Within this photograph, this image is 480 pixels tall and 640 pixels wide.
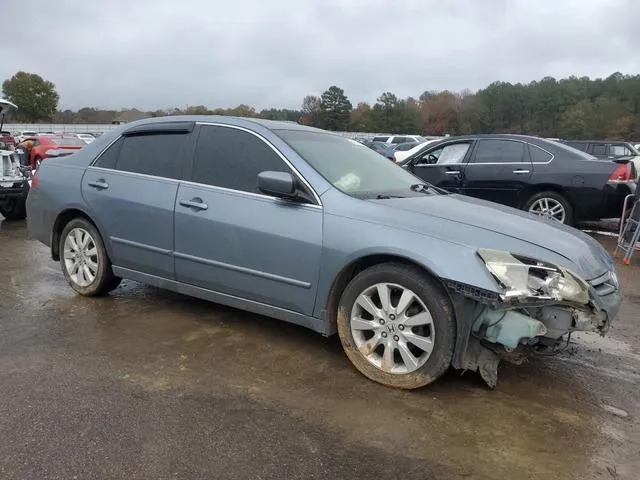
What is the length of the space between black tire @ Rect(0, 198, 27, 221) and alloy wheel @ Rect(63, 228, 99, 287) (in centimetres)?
578

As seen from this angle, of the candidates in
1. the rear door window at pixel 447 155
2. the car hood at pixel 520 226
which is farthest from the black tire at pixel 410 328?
the rear door window at pixel 447 155

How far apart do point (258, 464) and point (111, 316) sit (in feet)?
8.23

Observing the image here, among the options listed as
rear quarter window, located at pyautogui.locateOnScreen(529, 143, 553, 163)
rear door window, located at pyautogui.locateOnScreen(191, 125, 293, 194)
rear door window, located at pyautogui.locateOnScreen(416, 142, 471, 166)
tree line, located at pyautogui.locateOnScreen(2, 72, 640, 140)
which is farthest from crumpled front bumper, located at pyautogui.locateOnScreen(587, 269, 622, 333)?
tree line, located at pyautogui.locateOnScreen(2, 72, 640, 140)

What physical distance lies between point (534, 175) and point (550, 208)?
545 millimetres

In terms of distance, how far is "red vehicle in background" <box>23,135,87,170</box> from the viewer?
755 inches

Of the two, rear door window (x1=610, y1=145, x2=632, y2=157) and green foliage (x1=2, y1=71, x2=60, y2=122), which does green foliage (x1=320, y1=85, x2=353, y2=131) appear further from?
rear door window (x1=610, y1=145, x2=632, y2=157)

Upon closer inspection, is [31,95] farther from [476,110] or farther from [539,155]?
[539,155]

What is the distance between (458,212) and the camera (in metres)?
3.70

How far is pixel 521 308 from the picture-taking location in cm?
314

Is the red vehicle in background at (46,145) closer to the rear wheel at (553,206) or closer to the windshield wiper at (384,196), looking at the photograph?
the rear wheel at (553,206)

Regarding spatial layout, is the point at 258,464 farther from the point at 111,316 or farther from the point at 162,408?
the point at 111,316

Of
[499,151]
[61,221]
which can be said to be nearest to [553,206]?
[499,151]

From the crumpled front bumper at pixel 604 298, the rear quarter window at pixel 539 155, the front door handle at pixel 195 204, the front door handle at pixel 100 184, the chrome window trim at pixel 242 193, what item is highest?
the rear quarter window at pixel 539 155

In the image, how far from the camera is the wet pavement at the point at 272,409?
2650mm
